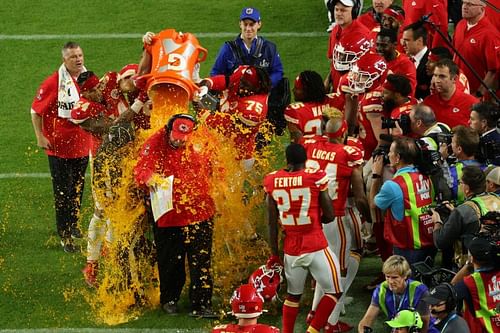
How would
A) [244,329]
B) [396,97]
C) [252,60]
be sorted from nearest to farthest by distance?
[244,329], [396,97], [252,60]

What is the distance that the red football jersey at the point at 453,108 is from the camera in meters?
8.84

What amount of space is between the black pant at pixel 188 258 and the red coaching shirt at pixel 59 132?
168cm

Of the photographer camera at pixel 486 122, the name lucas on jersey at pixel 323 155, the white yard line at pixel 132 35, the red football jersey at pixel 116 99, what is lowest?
the name lucas on jersey at pixel 323 155

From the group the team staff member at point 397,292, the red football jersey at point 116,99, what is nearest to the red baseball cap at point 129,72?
the red football jersey at point 116,99

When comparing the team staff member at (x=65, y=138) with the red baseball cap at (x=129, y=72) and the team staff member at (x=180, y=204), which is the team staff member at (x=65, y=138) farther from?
the team staff member at (x=180, y=204)

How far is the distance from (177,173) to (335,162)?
107 cm

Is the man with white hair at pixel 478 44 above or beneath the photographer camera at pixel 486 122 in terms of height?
above

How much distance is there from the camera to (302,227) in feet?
25.3

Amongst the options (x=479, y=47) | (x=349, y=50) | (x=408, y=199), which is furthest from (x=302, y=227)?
(x=479, y=47)

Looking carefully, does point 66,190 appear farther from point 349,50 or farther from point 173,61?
point 349,50

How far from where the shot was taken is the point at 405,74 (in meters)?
9.31

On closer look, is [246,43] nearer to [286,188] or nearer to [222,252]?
[222,252]

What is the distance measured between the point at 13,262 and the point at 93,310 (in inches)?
45.5

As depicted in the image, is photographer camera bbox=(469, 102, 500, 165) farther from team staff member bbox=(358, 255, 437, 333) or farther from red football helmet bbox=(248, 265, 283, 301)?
red football helmet bbox=(248, 265, 283, 301)
